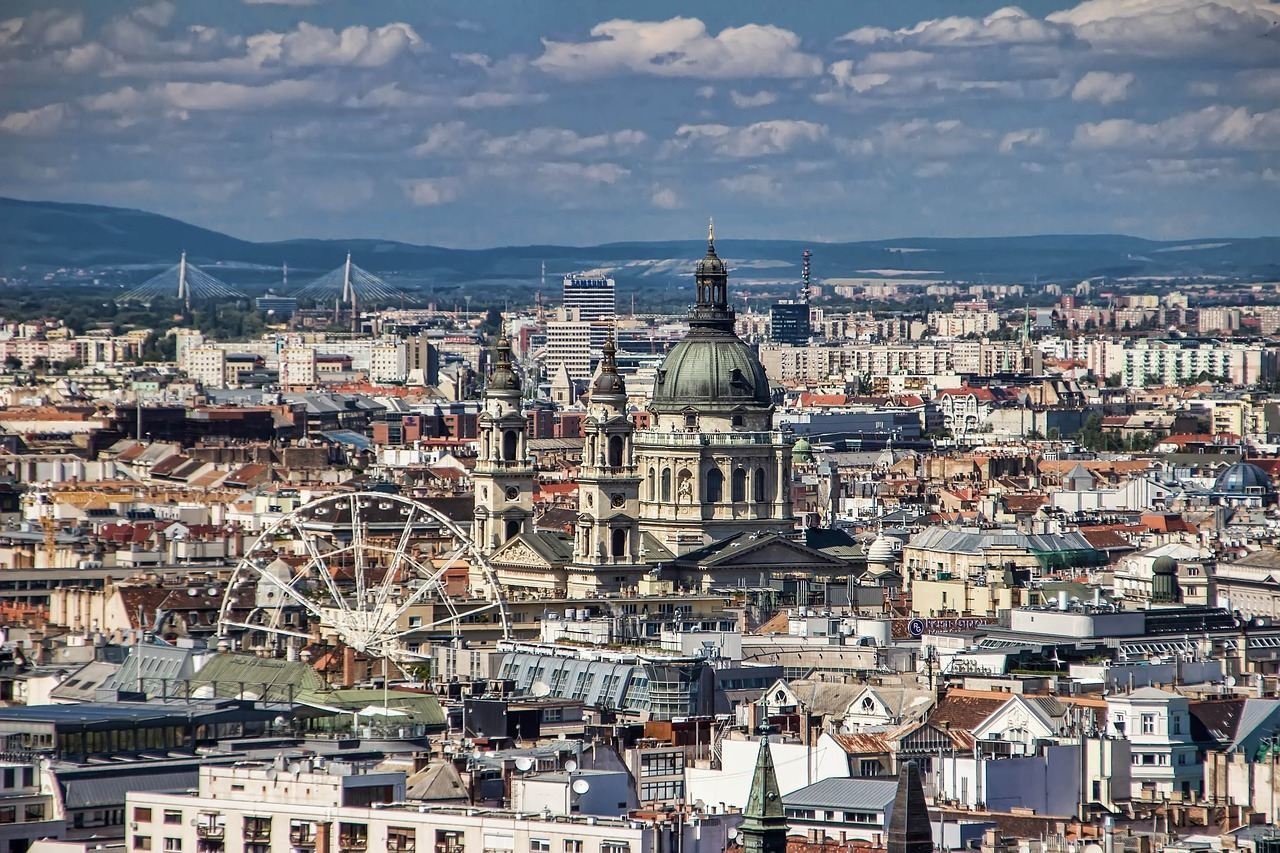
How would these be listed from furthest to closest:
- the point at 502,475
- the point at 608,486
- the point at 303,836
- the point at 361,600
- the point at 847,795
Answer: the point at 502,475, the point at 608,486, the point at 361,600, the point at 847,795, the point at 303,836

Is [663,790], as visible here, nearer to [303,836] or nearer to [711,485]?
[303,836]

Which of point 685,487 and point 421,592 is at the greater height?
point 685,487

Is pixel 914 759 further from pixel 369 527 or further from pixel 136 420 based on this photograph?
pixel 136 420

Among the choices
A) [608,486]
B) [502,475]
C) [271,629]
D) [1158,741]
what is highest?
[502,475]

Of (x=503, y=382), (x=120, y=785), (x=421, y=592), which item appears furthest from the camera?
(x=503, y=382)

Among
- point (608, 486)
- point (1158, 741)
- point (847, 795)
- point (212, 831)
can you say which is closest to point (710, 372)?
point (608, 486)

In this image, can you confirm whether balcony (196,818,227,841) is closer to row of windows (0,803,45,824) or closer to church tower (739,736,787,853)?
row of windows (0,803,45,824)
